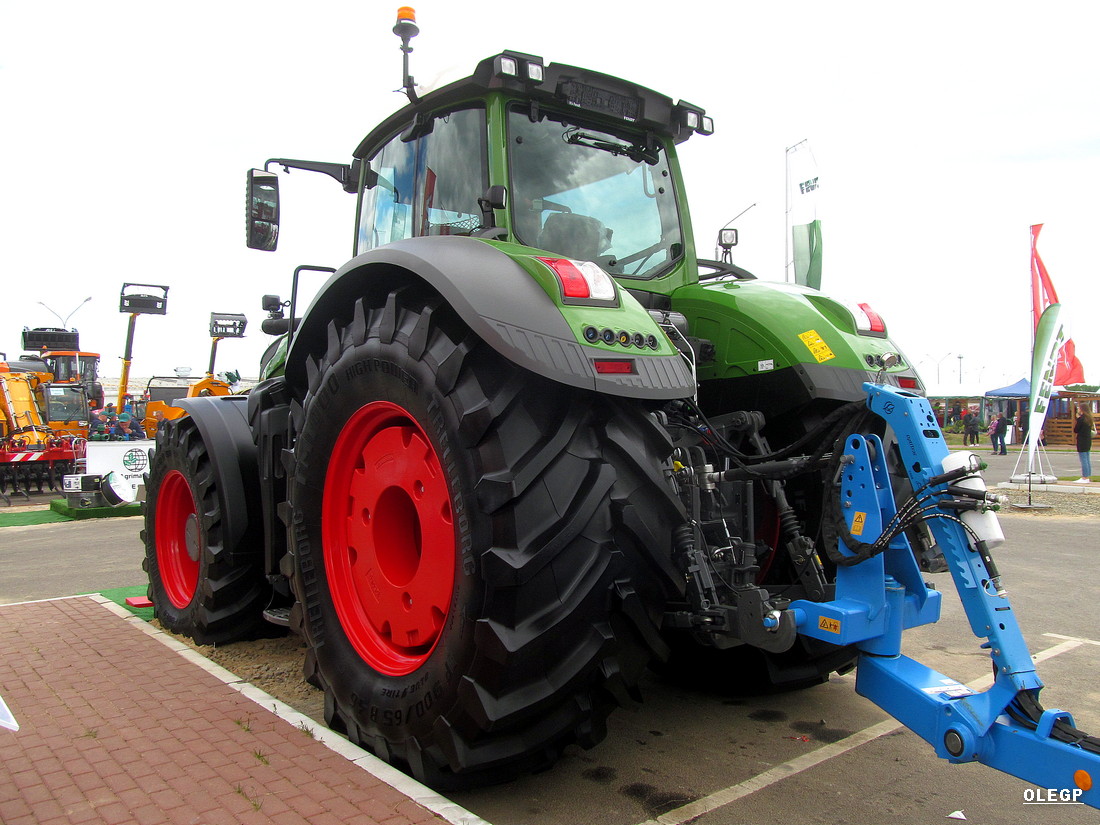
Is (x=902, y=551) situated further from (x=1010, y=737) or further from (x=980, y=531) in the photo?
(x=1010, y=737)

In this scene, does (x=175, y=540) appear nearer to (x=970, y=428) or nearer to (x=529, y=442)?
(x=529, y=442)

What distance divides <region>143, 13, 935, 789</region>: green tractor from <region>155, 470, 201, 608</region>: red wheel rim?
62 centimetres

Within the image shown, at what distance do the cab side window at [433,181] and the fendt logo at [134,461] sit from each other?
416 inches

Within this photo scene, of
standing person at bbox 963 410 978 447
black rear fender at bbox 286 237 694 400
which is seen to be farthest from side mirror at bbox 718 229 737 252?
standing person at bbox 963 410 978 447

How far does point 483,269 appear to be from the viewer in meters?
2.64

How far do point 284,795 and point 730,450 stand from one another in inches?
75.9

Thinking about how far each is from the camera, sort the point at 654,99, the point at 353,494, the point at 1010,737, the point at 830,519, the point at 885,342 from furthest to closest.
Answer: the point at 654,99, the point at 885,342, the point at 353,494, the point at 830,519, the point at 1010,737

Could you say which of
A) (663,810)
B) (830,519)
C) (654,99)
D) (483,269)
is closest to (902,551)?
(830,519)

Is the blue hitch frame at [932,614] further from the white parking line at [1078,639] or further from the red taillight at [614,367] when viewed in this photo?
the white parking line at [1078,639]

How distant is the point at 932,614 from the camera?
275cm

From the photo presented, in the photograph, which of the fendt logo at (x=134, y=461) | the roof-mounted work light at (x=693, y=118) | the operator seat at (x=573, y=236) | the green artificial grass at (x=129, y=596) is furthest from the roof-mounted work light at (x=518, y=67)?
the fendt logo at (x=134, y=461)

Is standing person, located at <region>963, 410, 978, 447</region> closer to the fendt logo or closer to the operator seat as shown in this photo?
the fendt logo

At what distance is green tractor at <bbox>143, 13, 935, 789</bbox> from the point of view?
2406 millimetres

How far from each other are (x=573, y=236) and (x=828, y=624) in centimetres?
190
